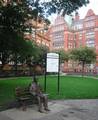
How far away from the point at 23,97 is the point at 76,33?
102 m

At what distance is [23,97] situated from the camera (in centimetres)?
1141

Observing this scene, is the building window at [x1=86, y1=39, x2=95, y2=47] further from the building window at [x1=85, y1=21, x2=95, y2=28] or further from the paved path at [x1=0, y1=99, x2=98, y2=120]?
the paved path at [x1=0, y1=99, x2=98, y2=120]

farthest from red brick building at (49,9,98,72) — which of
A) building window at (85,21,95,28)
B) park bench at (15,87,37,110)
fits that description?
park bench at (15,87,37,110)

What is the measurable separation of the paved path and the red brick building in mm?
89667

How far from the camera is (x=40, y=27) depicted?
22797 millimetres

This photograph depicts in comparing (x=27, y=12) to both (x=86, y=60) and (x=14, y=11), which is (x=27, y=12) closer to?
(x=14, y=11)

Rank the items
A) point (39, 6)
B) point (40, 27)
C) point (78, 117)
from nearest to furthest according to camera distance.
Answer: point (78, 117)
point (39, 6)
point (40, 27)

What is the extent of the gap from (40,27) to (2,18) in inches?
199

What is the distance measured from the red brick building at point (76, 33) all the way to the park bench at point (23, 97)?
9056 centimetres

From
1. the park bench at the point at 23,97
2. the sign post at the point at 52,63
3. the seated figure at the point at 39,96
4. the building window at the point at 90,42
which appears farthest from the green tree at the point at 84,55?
the building window at the point at 90,42

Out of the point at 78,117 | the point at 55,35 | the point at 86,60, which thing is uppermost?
the point at 55,35

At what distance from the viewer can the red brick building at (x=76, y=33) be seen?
339 feet

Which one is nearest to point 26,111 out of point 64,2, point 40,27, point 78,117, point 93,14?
point 78,117

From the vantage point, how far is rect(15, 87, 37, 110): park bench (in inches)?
444
